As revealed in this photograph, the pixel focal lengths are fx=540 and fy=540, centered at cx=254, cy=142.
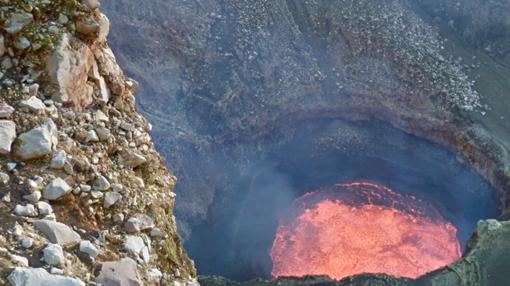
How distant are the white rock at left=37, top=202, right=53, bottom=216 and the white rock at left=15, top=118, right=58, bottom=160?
587 mm

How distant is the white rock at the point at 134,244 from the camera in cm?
593

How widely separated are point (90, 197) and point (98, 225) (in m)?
0.36

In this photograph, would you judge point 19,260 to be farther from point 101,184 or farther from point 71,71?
point 71,71

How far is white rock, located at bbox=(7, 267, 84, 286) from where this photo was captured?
445 cm

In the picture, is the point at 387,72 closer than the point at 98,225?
No

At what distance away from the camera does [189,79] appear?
31.7m

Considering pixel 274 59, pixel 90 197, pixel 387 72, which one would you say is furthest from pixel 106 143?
pixel 387 72

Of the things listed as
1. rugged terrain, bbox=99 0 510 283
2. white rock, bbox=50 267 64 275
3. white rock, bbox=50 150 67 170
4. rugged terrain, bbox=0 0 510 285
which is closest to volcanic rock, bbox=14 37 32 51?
white rock, bbox=50 150 67 170

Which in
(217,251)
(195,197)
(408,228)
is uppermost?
(408,228)

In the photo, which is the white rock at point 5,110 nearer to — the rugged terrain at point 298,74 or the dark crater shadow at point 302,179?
the rugged terrain at point 298,74

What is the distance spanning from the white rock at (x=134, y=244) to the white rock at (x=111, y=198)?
0.44 meters

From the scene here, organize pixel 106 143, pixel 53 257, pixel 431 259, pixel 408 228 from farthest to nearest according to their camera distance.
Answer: pixel 408 228, pixel 431 259, pixel 106 143, pixel 53 257

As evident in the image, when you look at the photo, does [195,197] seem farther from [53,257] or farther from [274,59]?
[53,257]

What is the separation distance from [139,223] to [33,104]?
6.01ft
